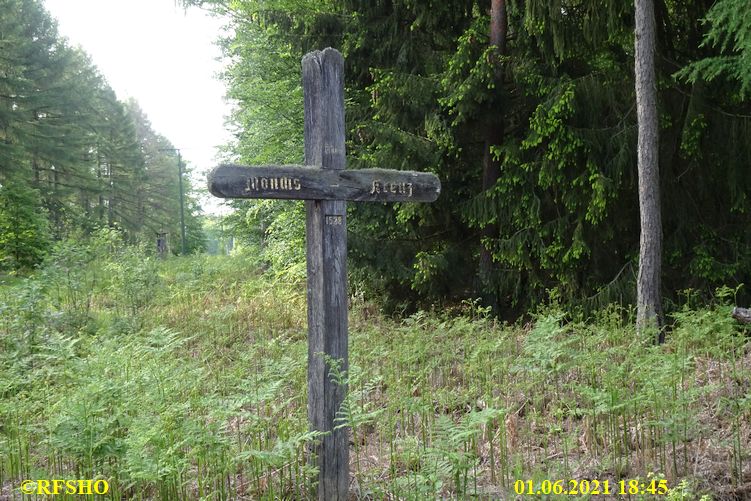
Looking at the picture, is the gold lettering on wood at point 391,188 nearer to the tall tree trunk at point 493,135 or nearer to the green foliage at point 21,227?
the tall tree trunk at point 493,135

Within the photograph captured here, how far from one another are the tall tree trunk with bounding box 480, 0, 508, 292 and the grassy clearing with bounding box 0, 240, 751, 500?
1.49m

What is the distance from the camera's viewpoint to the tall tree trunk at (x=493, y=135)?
29.3 ft

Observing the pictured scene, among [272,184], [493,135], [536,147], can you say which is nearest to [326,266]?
[272,184]

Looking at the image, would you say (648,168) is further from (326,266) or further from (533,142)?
(326,266)

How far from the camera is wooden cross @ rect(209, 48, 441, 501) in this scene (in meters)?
3.90

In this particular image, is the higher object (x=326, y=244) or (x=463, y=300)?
(x=326, y=244)

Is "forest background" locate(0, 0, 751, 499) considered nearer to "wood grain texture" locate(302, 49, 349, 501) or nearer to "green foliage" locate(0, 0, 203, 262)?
"wood grain texture" locate(302, 49, 349, 501)

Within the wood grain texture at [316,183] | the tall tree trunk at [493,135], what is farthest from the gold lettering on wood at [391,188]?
the tall tree trunk at [493,135]

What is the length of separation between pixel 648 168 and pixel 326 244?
5.13 metres
